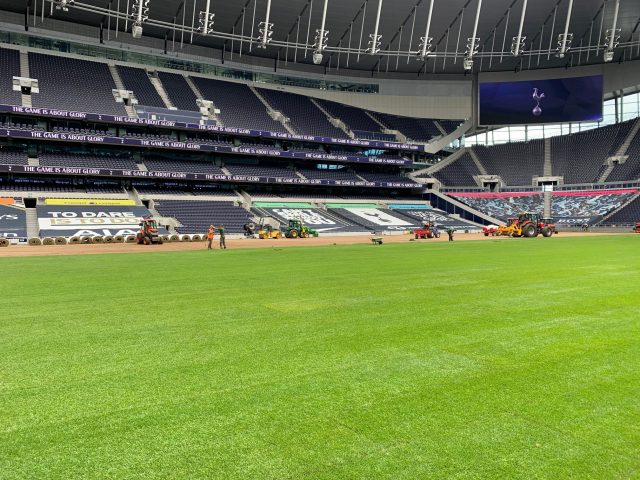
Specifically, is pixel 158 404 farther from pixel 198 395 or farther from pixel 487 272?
pixel 487 272

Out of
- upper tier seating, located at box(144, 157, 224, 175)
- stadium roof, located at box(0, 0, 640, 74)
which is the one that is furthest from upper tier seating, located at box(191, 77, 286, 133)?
upper tier seating, located at box(144, 157, 224, 175)

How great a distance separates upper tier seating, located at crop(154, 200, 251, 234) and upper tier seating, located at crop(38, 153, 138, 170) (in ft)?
21.2

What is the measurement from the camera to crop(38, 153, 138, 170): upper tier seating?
4666 centimetres

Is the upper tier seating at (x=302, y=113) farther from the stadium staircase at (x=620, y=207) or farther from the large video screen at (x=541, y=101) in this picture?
the stadium staircase at (x=620, y=207)

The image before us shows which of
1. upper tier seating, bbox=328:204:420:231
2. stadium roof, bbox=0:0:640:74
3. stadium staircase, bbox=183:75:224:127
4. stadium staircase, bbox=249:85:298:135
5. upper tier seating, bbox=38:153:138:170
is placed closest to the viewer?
upper tier seating, bbox=38:153:138:170

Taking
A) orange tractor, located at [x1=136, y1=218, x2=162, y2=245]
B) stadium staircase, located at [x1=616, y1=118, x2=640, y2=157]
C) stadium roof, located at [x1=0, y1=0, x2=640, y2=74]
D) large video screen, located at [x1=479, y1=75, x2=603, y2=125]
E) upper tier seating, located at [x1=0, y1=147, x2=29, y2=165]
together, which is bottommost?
orange tractor, located at [x1=136, y1=218, x2=162, y2=245]

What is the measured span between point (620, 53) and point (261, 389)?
260 feet

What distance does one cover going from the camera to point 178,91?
59156 millimetres

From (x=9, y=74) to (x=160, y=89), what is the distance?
1586 cm

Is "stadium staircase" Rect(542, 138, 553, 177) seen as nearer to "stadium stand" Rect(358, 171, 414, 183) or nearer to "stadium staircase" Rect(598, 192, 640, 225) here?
"stadium staircase" Rect(598, 192, 640, 225)

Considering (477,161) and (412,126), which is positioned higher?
(412,126)

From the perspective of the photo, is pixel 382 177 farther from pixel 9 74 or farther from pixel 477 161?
pixel 9 74

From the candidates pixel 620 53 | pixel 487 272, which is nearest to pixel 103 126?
pixel 487 272

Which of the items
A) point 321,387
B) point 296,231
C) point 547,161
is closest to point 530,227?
point 296,231
